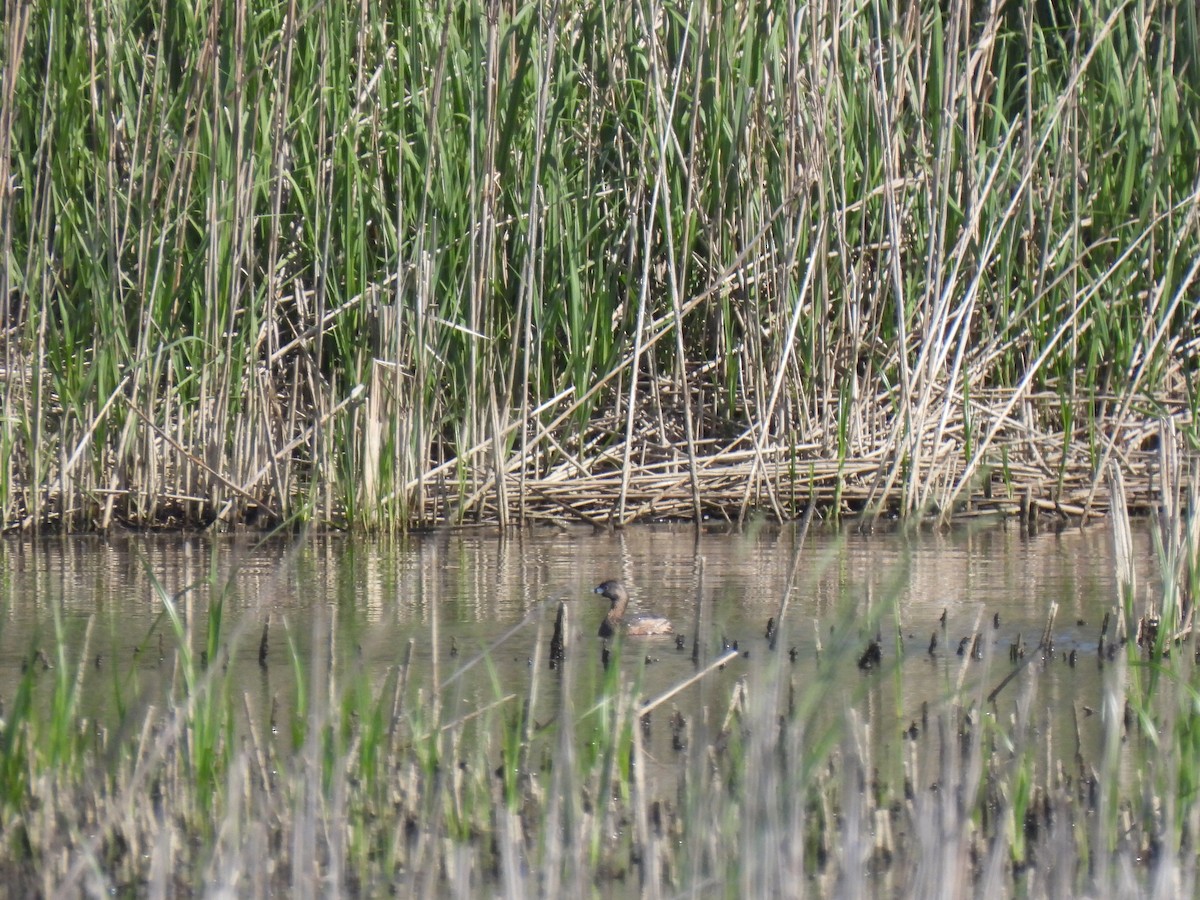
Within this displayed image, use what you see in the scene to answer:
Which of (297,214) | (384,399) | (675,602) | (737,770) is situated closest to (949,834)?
(737,770)

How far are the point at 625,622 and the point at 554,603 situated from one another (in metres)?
0.49

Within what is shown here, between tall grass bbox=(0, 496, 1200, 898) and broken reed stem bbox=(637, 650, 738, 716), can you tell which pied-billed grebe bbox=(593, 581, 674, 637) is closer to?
broken reed stem bbox=(637, 650, 738, 716)

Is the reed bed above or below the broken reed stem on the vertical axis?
above

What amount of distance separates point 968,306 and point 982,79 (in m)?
0.84

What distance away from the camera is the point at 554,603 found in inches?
183

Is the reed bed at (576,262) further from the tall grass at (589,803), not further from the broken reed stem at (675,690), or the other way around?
the tall grass at (589,803)

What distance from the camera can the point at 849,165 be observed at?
20.7ft

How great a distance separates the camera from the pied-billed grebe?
4.17 m

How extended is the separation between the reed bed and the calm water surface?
0.22m

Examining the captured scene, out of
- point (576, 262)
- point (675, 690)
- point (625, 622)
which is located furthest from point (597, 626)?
point (576, 262)

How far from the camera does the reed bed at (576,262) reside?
5.67m

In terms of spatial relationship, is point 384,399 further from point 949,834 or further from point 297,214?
point 949,834

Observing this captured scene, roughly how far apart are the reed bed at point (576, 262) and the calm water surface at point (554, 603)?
0.22m

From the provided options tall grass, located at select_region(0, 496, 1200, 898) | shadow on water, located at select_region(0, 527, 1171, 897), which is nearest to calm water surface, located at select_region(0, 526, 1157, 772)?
shadow on water, located at select_region(0, 527, 1171, 897)
